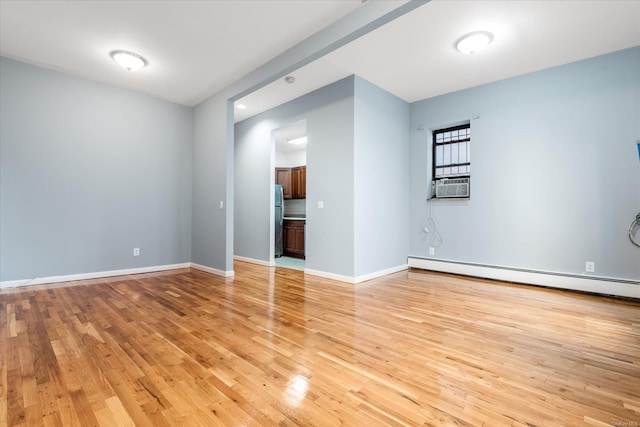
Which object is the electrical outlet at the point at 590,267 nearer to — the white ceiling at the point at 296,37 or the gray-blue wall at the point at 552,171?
the gray-blue wall at the point at 552,171

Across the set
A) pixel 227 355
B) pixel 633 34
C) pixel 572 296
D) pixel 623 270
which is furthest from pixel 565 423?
pixel 633 34

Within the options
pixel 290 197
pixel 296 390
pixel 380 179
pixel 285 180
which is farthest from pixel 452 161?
pixel 296 390

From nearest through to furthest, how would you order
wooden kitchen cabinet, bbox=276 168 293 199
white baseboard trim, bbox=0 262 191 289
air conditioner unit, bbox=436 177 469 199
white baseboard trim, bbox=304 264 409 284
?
white baseboard trim, bbox=0 262 191 289, white baseboard trim, bbox=304 264 409 284, air conditioner unit, bbox=436 177 469 199, wooden kitchen cabinet, bbox=276 168 293 199

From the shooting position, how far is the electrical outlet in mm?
3672

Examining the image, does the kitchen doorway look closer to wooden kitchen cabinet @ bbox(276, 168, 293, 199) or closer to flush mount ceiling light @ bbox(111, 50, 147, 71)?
wooden kitchen cabinet @ bbox(276, 168, 293, 199)

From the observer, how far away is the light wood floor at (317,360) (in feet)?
4.74

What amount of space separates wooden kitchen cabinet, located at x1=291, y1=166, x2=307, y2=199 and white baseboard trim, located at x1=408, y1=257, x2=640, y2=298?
3096 millimetres

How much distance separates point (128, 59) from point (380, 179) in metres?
3.74

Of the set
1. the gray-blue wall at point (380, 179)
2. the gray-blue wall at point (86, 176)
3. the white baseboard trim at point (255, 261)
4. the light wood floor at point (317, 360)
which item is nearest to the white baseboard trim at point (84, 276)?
the gray-blue wall at point (86, 176)

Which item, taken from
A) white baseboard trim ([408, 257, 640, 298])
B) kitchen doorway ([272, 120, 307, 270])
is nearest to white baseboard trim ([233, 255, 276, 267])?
kitchen doorway ([272, 120, 307, 270])

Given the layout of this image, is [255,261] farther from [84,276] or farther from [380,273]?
[84,276]

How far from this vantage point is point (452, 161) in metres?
5.07

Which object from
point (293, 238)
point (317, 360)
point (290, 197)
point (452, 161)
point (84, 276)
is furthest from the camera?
point (290, 197)

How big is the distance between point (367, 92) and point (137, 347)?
4.09 metres
